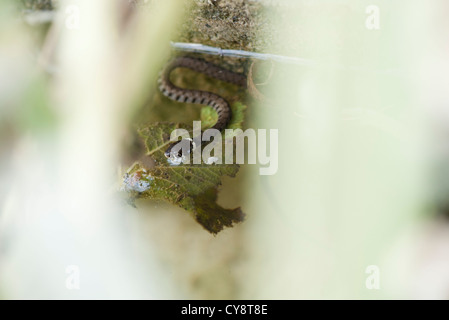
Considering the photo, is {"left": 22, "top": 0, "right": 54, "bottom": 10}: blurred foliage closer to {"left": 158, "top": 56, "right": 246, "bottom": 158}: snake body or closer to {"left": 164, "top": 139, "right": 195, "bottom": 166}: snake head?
{"left": 158, "top": 56, "right": 246, "bottom": 158}: snake body

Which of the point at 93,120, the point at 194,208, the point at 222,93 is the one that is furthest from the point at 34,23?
the point at 194,208

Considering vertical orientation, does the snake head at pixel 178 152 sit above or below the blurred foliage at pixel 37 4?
below

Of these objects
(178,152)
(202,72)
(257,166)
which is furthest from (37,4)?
(257,166)

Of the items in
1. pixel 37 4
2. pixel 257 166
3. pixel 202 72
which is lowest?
pixel 257 166

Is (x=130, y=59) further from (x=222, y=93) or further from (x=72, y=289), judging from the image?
(x=72, y=289)

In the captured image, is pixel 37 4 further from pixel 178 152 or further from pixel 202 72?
pixel 178 152

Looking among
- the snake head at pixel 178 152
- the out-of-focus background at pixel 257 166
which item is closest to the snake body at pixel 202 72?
the out-of-focus background at pixel 257 166

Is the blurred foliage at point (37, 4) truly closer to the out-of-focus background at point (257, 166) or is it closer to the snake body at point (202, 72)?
the out-of-focus background at point (257, 166)
